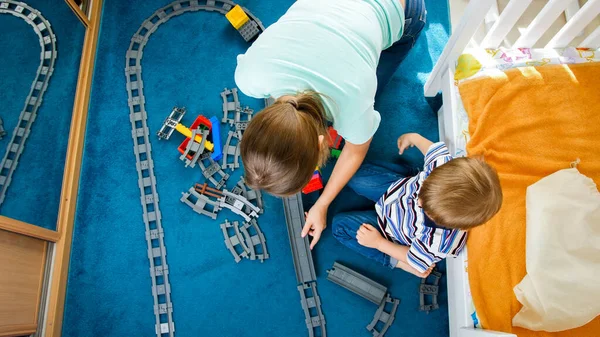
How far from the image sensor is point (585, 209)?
1020mm

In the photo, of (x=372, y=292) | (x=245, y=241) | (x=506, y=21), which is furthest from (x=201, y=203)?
(x=506, y=21)

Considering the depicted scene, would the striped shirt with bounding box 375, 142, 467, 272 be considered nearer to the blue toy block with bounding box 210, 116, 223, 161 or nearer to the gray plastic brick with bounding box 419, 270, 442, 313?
the gray plastic brick with bounding box 419, 270, 442, 313

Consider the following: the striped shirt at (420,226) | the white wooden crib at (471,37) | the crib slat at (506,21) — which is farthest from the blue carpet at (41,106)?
the crib slat at (506,21)

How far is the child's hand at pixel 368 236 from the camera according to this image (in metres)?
1.30

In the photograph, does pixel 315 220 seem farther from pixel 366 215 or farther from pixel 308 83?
pixel 308 83

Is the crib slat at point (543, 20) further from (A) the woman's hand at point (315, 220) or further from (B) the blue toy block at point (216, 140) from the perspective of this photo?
(B) the blue toy block at point (216, 140)

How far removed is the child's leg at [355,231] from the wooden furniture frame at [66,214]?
105cm

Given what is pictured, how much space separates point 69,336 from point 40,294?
0.66ft

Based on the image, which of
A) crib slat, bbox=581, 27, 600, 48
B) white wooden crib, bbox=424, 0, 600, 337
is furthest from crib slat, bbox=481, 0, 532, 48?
crib slat, bbox=581, 27, 600, 48

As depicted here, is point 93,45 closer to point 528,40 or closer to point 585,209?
point 528,40

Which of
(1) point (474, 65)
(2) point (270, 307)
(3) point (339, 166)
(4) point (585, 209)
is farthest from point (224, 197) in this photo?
(4) point (585, 209)

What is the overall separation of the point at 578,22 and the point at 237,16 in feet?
3.97

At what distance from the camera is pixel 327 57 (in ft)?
2.70

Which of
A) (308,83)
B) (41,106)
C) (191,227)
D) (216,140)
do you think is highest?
(41,106)
